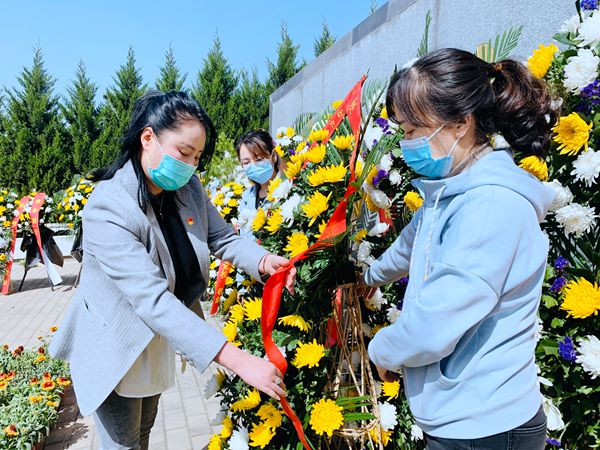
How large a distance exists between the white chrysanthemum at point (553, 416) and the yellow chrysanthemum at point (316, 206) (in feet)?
3.33

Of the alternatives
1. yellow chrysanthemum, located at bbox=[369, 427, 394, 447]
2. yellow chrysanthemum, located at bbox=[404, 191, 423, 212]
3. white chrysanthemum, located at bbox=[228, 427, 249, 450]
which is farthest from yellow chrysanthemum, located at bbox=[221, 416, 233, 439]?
yellow chrysanthemum, located at bbox=[404, 191, 423, 212]

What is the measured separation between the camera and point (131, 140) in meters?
1.59

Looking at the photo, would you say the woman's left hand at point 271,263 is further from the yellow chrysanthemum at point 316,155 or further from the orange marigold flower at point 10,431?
the orange marigold flower at point 10,431

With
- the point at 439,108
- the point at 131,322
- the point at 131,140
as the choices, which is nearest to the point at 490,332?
the point at 439,108

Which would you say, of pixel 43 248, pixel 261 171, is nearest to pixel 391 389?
pixel 261 171

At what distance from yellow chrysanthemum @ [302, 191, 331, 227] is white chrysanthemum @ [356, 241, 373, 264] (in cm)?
25

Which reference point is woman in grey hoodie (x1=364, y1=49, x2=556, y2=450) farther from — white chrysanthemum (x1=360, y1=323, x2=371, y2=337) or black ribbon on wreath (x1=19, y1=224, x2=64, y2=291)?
black ribbon on wreath (x1=19, y1=224, x2=64, y2=291)

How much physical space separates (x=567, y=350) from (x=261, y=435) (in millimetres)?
1110

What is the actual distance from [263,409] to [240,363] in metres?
0.51

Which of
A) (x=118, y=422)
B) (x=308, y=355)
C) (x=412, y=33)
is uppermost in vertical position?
(x=412, y=33)

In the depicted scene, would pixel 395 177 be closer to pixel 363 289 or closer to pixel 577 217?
pixel 363 289

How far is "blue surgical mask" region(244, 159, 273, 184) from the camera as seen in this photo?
11.1ft

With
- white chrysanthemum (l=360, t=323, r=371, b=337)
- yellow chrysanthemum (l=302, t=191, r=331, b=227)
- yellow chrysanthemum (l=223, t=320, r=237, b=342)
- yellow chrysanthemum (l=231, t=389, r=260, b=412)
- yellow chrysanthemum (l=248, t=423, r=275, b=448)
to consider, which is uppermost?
yellow chrysanthemum (l=302, t=191, r=331, b=227)

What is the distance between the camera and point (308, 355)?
161 cm
